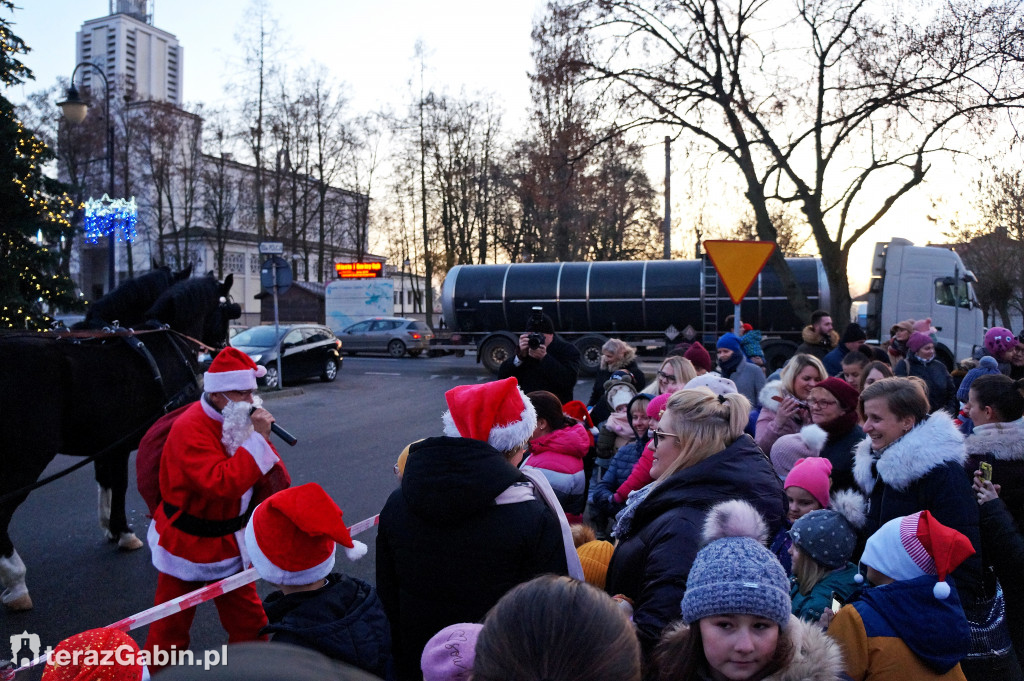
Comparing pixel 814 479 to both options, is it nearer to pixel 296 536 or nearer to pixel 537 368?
pixel 296 536

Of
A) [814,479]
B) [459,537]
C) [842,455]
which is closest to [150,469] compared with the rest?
[459,537]

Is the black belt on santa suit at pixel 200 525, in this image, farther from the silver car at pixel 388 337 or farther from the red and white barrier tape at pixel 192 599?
the silver car at pixel 388 337

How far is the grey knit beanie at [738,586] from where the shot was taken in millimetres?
1907

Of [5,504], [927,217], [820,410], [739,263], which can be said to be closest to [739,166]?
[927,217]

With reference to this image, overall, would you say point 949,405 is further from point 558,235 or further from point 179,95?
point 179,95

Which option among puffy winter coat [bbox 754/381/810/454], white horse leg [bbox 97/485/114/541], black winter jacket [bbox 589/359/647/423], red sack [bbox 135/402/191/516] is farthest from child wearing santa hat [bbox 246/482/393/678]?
white horse leg [bbox 97/485/114/541]

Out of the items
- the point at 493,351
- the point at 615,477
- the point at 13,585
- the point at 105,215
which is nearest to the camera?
the point at 615,477

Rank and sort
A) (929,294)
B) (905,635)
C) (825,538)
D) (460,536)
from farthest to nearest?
1. (929,294)
2. (825,538)
3. (460,536)
4. (905,635)

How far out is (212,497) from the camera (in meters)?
3.69

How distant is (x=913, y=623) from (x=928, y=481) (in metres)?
1.04

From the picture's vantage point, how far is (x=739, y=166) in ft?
52.1

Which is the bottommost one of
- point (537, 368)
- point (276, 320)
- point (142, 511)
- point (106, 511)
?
point (142, 511)

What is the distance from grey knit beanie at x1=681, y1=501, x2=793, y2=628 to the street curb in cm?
1590

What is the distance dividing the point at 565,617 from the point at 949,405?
7.59 m
